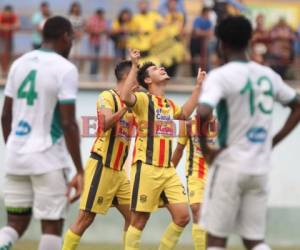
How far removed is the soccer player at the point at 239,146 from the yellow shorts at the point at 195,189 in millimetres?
3449

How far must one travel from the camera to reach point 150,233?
52.6ft

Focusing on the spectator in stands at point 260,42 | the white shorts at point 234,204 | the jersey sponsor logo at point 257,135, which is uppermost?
the spectator in stands at point 260,42

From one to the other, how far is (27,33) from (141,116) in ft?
29.7

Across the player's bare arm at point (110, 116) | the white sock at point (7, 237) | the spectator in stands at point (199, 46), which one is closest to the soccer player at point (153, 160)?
the player's bare arm at point (110, 116)

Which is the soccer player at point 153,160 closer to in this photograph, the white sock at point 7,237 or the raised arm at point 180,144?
the raised arm at point 180,144

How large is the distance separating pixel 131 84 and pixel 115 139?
133 centimetres

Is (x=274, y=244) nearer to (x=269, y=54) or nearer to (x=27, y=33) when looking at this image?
(x=269, y=54)

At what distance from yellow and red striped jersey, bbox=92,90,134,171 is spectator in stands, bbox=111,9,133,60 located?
314 inches

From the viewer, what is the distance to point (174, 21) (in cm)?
2028

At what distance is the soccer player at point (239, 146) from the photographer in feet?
28.7

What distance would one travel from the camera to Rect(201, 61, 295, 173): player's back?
28.6ft

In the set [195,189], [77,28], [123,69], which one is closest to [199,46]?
[77,28]

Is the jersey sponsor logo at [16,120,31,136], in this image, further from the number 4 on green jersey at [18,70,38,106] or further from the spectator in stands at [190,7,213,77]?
the spectator in stands at [190,7,213,77]

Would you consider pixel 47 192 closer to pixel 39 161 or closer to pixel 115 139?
pixel 39 161
